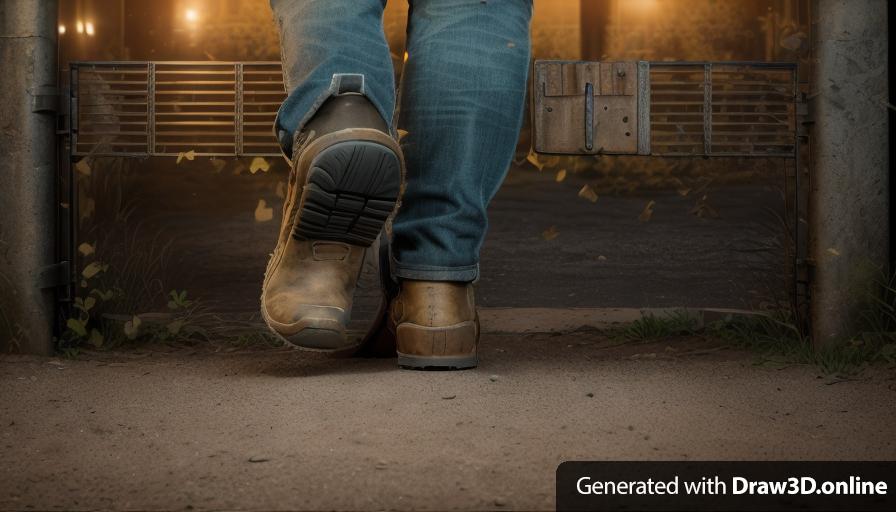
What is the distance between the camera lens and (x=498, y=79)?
5.93ft

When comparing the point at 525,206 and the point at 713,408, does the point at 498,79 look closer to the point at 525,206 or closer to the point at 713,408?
the point at 713,408

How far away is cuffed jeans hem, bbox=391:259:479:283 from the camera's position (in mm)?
1792

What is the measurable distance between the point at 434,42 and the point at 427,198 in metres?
0.25

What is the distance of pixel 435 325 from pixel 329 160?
38 centimetres

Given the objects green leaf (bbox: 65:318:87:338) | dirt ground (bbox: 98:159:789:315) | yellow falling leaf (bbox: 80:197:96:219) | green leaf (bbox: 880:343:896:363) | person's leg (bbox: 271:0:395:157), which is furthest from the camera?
dirt ground (bbox: 98:159:789:315)

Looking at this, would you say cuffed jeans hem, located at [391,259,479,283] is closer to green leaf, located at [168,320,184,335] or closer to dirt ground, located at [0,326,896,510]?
dirt ground, located at [0,326,896,510]

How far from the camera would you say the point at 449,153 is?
5.81 ft

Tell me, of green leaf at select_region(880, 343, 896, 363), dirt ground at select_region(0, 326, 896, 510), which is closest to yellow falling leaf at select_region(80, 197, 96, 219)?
dirt ground at select_region(0, 326, 896, 510)

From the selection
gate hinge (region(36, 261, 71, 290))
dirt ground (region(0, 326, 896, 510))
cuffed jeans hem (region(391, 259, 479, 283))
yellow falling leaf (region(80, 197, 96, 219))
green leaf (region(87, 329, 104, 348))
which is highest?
yellow falling leaf (region(80, 197, 96, 219))

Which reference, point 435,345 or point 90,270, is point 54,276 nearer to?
point 90,270

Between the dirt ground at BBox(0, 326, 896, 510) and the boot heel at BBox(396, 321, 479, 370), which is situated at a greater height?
the boot heel at BBox(396, 321, 479, 370)

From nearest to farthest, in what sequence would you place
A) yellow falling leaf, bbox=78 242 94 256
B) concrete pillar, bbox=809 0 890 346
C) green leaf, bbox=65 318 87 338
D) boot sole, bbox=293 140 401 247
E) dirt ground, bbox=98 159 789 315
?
boot sole, bbox=293 140 401 247 < concrete pillar, bbox=809 0 890 346 < green leaf, bbox=65 318 87 338 < yellow falling leaf, bbox=78 242 94 256 < dirt ground, bbox=98 159 789 315

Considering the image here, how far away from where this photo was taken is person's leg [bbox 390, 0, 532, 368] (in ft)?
5.82

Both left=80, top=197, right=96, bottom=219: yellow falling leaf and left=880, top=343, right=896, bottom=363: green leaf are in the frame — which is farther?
left=80, top=197, right=96, bottom=219: yellow falling leaf
